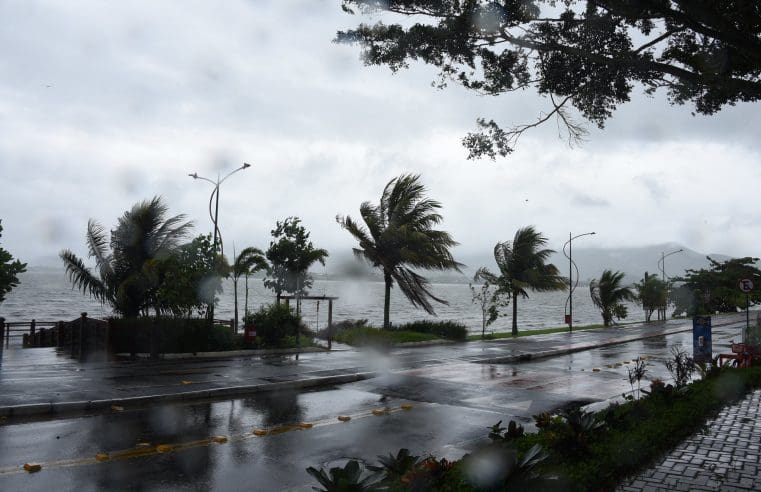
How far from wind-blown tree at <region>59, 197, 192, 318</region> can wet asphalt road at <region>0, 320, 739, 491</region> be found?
469 inches

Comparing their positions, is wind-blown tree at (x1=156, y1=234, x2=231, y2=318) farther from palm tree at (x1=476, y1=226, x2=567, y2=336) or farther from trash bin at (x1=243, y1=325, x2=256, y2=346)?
palm tree at (x1=476, y1=226, x2=567, y2=336)

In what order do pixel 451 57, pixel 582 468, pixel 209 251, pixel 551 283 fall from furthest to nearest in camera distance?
pixel 551 283 → pixel 209 251 → pixel 451 57 → pixel 582 468

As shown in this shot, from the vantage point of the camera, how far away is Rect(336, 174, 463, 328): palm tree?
97.7 feet

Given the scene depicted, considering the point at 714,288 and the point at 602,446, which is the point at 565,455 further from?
the point at 714,288

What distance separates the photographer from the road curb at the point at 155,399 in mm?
10383

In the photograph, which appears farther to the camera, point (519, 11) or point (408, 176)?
point (408, 176)

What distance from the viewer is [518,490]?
496 centimetres

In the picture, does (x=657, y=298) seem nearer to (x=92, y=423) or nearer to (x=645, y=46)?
(x=645, y=46)

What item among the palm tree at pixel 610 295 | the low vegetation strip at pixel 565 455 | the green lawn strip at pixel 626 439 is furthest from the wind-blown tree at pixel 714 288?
the low vegetation strip at pixel 565 455

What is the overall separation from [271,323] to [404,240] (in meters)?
8.87

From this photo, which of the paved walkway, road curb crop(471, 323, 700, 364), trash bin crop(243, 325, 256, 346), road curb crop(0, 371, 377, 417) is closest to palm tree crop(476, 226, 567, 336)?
road curb crop(471, 323, 700, 364)

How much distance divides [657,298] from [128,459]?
52793 mm

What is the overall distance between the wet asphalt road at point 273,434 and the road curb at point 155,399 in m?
0.41

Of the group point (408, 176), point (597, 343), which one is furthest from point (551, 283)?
point (408, 176)
